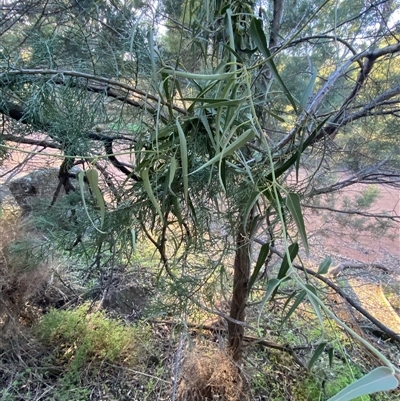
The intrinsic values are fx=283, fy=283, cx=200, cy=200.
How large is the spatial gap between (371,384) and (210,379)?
27.9 inches

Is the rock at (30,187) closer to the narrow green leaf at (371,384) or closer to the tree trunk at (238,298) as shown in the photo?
the tree trunk at (238,298)

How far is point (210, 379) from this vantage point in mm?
711

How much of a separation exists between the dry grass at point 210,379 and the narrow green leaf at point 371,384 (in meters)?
0.66

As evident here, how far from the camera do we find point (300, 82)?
852 millimetres

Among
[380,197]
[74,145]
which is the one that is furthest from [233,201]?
[380,197]

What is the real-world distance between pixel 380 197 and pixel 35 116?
4.69 feet

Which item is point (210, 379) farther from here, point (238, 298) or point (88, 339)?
point (88, 339)

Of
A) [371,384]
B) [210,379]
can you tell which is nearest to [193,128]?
[371,384]

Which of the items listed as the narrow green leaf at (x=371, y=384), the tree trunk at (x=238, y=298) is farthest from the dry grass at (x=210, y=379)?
the narrow green leaf at (x=371, y=384)

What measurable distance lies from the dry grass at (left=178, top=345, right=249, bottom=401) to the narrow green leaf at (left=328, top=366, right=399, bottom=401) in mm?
Result: 661

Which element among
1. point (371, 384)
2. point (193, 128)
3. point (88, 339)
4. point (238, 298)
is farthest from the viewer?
point (88, 339)

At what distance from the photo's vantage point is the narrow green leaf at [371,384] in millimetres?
108

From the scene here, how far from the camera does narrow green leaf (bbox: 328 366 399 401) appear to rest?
0.11m

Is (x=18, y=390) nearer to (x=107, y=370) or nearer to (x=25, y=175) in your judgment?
(x=107, y=370)
